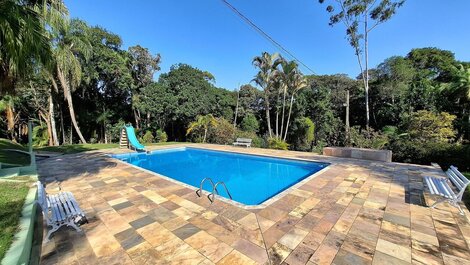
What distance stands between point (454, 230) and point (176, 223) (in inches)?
173

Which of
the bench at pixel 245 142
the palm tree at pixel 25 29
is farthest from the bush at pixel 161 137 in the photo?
the palm tree at pixel 25 29

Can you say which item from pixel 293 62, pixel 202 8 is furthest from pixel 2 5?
pixel 293 62

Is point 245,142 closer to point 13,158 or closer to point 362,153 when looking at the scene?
point 362,153

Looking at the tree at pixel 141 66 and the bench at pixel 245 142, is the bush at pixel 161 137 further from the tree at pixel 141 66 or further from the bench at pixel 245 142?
the bench at pixel 245 142

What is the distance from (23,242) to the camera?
8.41 ft

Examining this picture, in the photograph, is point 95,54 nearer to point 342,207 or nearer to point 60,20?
point 60,20

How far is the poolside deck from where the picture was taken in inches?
107

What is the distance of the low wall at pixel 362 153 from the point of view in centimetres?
891

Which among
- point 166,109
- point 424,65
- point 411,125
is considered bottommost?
point 411,125

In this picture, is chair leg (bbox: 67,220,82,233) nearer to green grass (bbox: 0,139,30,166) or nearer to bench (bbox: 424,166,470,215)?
bench (bbox: 424,166,470,215)

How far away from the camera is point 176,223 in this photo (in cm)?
355

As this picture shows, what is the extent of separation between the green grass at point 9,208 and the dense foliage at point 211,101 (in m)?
10.4

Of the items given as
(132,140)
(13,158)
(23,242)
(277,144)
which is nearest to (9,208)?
(23,242)

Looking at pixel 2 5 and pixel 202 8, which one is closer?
pixel 2 5
